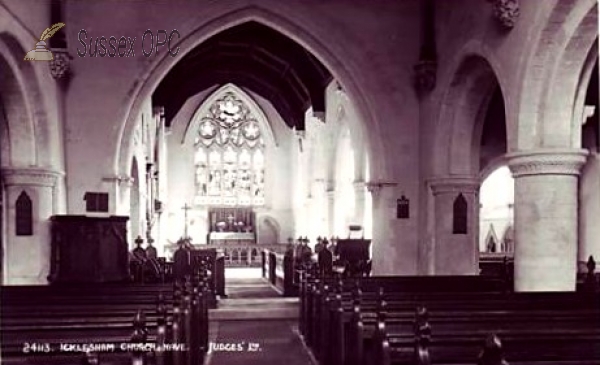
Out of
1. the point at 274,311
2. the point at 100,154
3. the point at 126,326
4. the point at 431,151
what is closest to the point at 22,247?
the point at 100,154

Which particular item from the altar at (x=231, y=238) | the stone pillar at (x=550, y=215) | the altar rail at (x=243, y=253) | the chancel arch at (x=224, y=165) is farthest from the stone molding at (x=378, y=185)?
the chancel arch at (x=224, y=165)

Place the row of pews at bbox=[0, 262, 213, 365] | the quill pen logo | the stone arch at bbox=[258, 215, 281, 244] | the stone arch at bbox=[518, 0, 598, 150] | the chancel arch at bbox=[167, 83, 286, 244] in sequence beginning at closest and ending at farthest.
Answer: the row of pews at bbox=[0, 262, 213, 365] < the stone arch at bbox=[518, 0, 598, 150] < the quill pen logo < the chancel arch at bbox=[167, 83, 286, 244] < the stone arch at bbox=[258, 215, 281, 244]

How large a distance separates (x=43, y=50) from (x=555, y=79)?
7.08 metres

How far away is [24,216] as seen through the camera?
11523mm

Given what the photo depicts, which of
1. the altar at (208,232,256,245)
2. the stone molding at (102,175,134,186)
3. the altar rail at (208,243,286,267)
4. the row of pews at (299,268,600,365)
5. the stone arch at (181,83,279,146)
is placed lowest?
the altar rail at (208,243,286,267)

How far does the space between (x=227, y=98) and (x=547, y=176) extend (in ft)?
68.4

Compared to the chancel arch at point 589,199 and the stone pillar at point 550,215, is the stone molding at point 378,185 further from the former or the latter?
the stone pillar at point 550,215

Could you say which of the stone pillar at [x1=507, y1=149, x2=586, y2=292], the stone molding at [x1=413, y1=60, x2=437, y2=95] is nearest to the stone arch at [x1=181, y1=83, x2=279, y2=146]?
the stone molding at [x1=413, y1=60, x2=437, y2=95]

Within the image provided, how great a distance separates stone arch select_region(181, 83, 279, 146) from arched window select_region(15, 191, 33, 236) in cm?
1647

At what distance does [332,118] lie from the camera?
800 inches

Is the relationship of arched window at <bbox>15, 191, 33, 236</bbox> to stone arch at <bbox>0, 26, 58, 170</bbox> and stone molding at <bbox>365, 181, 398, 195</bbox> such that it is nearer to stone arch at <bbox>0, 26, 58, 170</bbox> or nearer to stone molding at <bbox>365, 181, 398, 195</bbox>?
stone arch at <bbox>0, 26, 58, 170</bbox>

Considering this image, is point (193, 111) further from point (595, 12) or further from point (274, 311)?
point (595, 12)

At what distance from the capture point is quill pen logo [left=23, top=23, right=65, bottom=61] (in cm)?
1045

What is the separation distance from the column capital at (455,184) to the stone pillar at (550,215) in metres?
3.50
